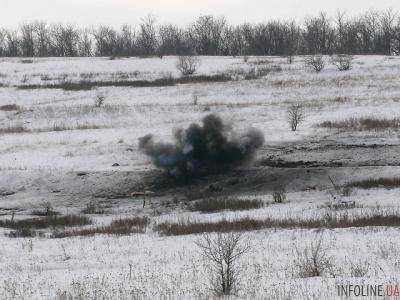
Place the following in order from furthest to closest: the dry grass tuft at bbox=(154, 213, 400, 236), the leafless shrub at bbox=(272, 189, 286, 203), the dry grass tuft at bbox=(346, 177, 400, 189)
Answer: the dry grass tuft at bbox=(346, 177, 400, 189), the leafless shrub at bbox=(272, 189, 286, 203), the dry grass tuft at bbox=(154, 213, 400, 236)

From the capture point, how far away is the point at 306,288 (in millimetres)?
7895

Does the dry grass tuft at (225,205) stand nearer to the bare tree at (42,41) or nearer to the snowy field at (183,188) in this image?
the snowy field at (183,188)

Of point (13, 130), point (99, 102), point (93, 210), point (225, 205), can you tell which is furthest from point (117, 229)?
point (99, 102)

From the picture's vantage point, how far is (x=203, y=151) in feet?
71.7

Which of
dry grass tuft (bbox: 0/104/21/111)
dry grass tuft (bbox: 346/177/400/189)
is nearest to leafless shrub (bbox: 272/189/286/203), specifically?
dry grass tuft (bbox: 346/177/400/189)

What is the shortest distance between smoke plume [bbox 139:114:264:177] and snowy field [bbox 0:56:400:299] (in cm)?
58

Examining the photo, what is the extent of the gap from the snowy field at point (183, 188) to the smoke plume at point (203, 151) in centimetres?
58

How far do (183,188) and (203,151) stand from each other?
1.94 meters

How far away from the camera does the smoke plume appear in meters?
21.3

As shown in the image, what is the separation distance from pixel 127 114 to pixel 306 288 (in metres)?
26.9

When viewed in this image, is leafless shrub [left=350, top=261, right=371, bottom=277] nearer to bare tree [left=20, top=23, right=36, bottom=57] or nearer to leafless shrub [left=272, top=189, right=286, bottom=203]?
leafless shrub [left=272, top=189, right=286, bottom=203]

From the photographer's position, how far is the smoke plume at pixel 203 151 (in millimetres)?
21344

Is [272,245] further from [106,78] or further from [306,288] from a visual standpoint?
[106,78]

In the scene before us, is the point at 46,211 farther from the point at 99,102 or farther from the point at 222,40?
the point at 222,40
